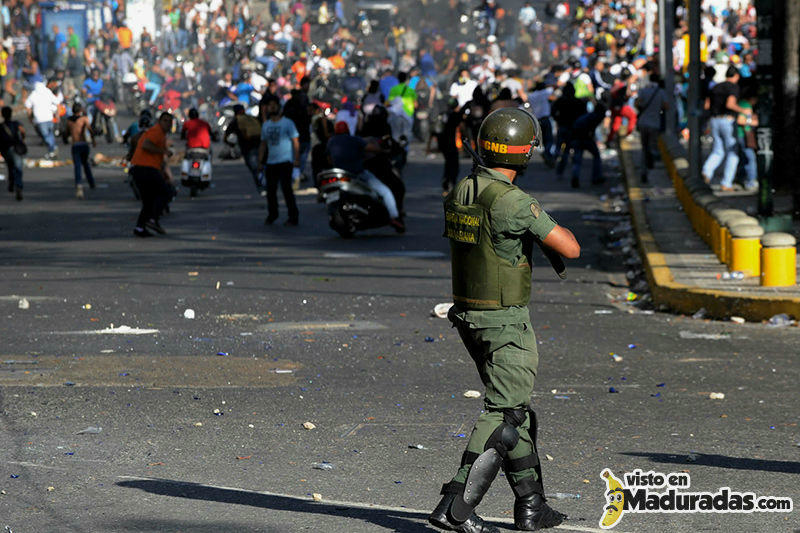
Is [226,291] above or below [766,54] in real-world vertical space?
below

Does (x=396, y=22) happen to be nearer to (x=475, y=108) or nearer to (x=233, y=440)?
(x=475, y=108)

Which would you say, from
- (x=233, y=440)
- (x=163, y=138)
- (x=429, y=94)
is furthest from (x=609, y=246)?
(x=429, y=94)

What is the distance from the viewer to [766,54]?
1631 cm

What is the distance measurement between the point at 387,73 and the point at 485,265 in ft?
111

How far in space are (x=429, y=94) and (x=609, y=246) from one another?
21.9 m

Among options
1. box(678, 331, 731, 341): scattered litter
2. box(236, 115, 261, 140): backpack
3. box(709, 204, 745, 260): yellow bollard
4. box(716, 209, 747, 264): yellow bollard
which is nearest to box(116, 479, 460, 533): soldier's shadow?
box(678, 331, 731, 341): scattered litter

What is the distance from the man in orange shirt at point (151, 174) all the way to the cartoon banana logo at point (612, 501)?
13.0 metres

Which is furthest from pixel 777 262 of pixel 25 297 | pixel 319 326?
pixel 25 297

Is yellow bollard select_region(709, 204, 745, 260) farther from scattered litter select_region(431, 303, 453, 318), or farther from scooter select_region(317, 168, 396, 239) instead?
scooter select_region(317, 168, 396, 239)

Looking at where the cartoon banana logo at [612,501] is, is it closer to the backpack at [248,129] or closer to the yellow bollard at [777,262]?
the yellow bollard at [777,262]

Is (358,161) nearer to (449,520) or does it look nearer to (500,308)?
(500,308)

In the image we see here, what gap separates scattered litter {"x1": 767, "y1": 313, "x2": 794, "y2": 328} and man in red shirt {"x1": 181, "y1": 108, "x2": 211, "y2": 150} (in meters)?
14.8

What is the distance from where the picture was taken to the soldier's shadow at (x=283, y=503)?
20.6 feet

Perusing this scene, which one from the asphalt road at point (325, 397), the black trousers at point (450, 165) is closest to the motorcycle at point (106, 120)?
the black trousers at point (450, 165)
